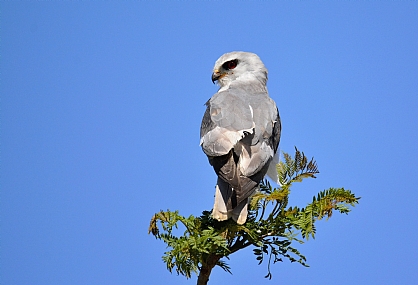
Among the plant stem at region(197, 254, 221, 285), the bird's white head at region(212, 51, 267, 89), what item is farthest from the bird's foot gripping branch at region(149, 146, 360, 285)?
the bird's white head at region(212, 51, 267, 89)

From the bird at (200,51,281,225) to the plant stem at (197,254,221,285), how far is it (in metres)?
0.45

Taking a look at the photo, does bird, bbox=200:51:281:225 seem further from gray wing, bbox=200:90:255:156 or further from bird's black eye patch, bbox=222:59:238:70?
bird's black eye patch, bbox=222:59:238:70

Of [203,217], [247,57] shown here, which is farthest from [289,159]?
[247,57]

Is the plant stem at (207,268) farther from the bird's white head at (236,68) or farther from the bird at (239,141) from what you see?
the bird's white head at (236,68)

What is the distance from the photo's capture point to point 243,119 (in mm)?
5395

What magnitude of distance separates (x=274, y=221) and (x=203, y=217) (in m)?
0.71

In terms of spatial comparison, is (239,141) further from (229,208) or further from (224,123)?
(229,208)

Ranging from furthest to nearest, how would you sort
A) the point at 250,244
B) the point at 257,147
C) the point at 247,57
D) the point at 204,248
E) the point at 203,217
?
the point at 247,57 < the point at 257,147 < the point at 203,217 < the point at 250,244 < the point at 204,248

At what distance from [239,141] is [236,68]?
78.0 inches

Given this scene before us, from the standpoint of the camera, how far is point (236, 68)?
22.7 feet

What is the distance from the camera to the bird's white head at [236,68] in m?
6.86

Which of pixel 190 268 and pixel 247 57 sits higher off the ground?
pixel 247 57

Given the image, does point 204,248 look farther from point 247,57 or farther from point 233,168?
point 247,57

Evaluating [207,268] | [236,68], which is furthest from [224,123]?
[236,68]
